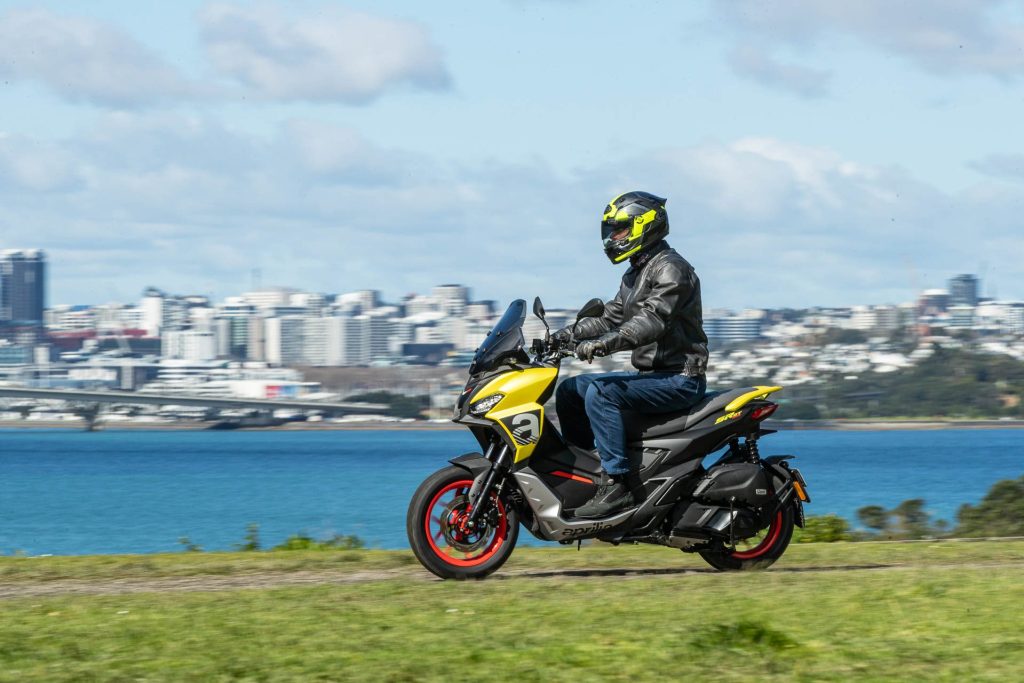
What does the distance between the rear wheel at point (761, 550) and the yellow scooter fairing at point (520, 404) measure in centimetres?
144

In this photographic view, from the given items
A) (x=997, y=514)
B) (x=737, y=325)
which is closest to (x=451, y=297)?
(x=737, y=325)

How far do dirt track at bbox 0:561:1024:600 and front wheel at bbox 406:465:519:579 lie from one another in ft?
0.50

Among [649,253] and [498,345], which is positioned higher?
[649,253]

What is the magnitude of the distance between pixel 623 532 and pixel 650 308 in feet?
4.43

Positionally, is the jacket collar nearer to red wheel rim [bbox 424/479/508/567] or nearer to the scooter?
the scooter

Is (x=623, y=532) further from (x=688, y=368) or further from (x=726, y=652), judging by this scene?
(x=726, y=652)

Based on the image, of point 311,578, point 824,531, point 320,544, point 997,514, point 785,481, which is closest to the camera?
point 311,578

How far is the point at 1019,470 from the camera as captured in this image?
245ft

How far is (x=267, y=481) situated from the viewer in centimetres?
7262

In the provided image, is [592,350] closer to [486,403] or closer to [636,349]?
[636,349]

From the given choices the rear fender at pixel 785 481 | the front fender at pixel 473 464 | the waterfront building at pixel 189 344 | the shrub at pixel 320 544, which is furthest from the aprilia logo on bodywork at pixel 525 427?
the waterfront building at pixel 189 344

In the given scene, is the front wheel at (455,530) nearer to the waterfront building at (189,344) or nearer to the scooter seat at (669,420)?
the scooter seat at (669,420)

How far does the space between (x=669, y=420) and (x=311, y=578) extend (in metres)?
2.38

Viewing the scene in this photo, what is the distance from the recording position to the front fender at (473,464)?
8531mm
